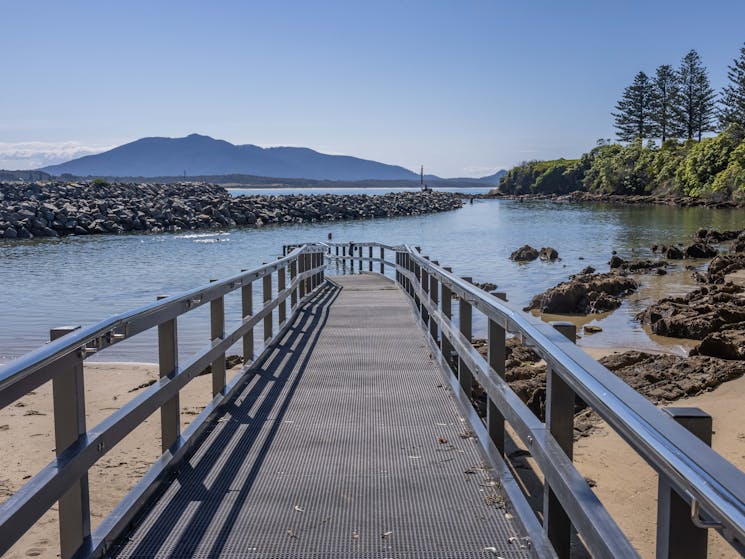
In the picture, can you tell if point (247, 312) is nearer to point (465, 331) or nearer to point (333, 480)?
point (465, 331)

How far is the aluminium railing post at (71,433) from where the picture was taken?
119 inches

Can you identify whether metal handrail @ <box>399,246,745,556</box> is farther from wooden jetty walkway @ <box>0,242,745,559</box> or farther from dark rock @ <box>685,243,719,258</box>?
dark rock @ <box>685,243,719,258</box>

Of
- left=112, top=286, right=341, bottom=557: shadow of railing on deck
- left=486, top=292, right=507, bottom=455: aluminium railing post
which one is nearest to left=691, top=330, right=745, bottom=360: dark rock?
left=112, top=286, right=341, bottom=557: shadow of railing on deck

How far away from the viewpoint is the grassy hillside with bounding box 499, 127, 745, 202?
79.9 meters

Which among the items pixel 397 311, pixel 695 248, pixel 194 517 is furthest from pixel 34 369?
pixel 695 248

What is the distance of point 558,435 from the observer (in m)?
2.93

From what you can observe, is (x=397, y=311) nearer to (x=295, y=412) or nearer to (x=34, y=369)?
(x=295, y=412)

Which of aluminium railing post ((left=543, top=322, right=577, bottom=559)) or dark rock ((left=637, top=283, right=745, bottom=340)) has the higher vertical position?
aluminium railing post ((left=543, top=322, right=577, bottom=559))

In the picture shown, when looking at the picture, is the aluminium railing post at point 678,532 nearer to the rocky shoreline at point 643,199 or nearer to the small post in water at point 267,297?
the small post in water at point 267,297

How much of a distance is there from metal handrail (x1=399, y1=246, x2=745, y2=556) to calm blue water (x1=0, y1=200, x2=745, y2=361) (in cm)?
1138

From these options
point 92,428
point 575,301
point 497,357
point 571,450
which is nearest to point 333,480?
point 497,357

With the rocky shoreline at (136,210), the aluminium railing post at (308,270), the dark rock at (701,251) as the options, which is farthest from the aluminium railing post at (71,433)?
the rocky shoreline at (136,210)

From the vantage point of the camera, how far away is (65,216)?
170ft

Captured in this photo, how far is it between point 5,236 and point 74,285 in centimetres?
2403
